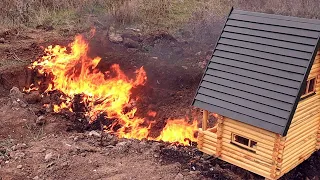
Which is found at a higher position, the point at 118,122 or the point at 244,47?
the point at 244,47

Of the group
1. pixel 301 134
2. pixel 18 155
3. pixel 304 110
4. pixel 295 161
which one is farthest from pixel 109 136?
pixel 304 110

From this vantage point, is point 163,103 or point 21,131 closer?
point 21,131

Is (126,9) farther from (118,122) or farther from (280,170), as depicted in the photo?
(280,170)

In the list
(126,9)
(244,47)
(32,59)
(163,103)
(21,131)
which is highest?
(126,9)

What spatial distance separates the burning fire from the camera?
1115 cm

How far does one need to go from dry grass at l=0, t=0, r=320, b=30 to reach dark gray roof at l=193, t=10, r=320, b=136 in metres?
8.69

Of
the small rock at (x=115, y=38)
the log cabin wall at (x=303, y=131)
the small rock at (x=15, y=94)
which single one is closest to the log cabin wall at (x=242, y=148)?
the log cabin wall at (x=303, y=131)

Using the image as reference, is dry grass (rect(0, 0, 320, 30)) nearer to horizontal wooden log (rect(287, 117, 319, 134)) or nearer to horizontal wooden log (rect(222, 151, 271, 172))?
horizontal wooden log (rect(287, 117, 319, 134))

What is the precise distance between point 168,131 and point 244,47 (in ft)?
11.6

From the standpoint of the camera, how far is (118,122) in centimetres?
1145

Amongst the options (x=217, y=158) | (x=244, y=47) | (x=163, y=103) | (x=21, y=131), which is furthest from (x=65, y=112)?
(x=244, y=47)

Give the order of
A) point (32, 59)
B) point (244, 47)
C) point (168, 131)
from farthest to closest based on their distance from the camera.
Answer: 1. point (32, 59)
2. point (168, 131)
3. point (244, 47)

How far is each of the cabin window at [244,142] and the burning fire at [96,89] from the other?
197 centimetres

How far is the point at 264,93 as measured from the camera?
26.1 ft
